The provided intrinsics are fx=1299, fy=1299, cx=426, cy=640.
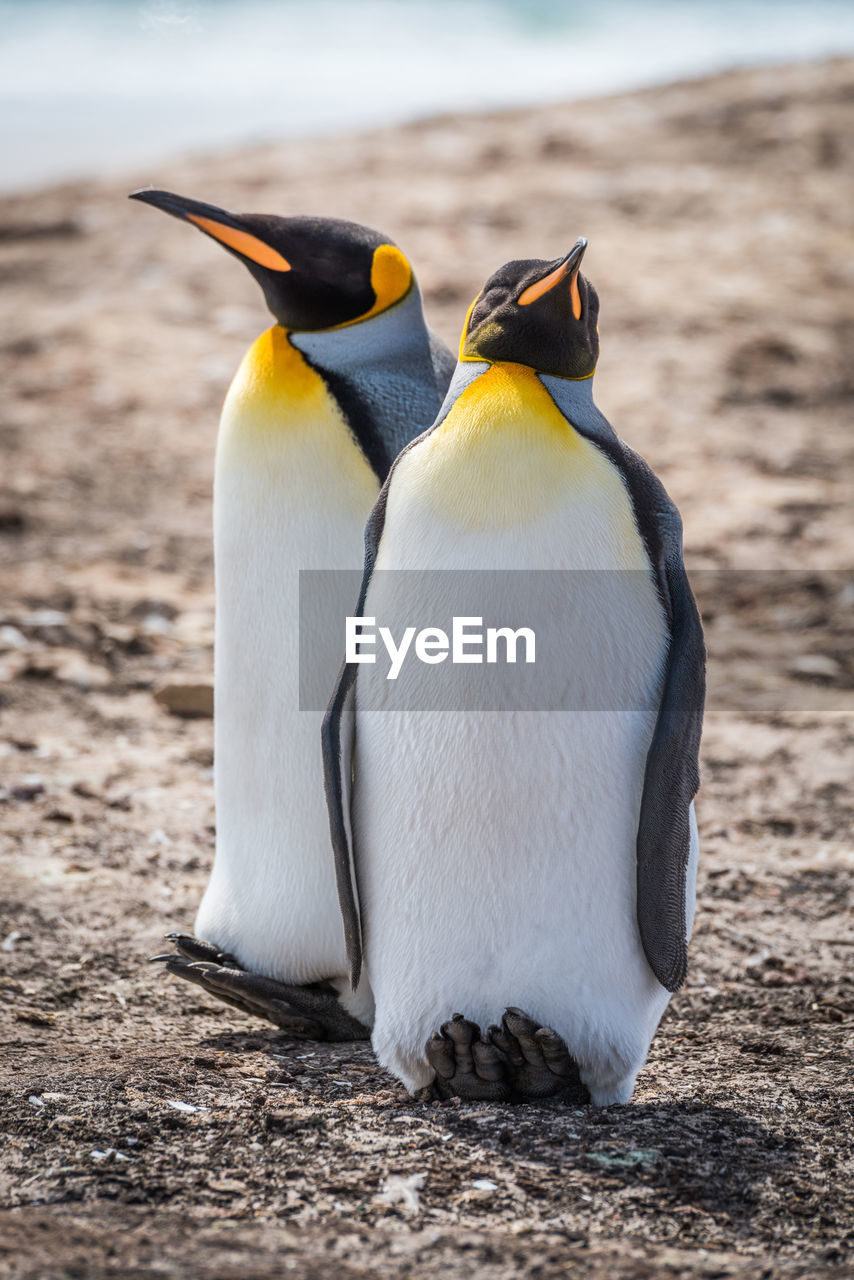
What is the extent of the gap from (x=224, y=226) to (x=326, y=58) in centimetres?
3583

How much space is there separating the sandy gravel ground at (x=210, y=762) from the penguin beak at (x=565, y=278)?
1505 mm

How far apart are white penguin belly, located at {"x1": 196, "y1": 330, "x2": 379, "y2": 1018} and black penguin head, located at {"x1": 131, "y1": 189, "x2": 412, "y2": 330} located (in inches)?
6.3

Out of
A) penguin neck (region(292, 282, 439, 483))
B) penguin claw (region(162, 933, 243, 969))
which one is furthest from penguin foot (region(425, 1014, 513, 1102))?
penguin neck (region(292, 282, 439, 483))

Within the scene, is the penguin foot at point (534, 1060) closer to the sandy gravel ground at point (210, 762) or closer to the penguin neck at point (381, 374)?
the sandy gravel ground at point (210, 762)

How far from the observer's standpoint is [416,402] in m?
3.00

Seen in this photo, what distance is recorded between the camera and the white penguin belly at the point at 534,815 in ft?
7.90

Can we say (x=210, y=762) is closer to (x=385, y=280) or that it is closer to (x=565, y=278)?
(x=385, y=280)

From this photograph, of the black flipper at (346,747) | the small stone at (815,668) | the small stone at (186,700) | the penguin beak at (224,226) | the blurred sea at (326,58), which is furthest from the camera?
the blurred sea at (326,58)

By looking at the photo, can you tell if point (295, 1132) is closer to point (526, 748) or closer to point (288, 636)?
point (526, 748)

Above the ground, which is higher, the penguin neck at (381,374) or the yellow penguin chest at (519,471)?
the penguin neck at (381,374)

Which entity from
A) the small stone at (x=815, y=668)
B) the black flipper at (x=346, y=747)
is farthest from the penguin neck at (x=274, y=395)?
the small stone at (x=815, y=668)

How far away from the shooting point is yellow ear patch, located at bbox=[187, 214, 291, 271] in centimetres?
292

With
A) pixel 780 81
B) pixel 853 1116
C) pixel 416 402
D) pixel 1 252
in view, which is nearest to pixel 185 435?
pixel 1 252

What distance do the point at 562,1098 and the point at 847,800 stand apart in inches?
90.2
